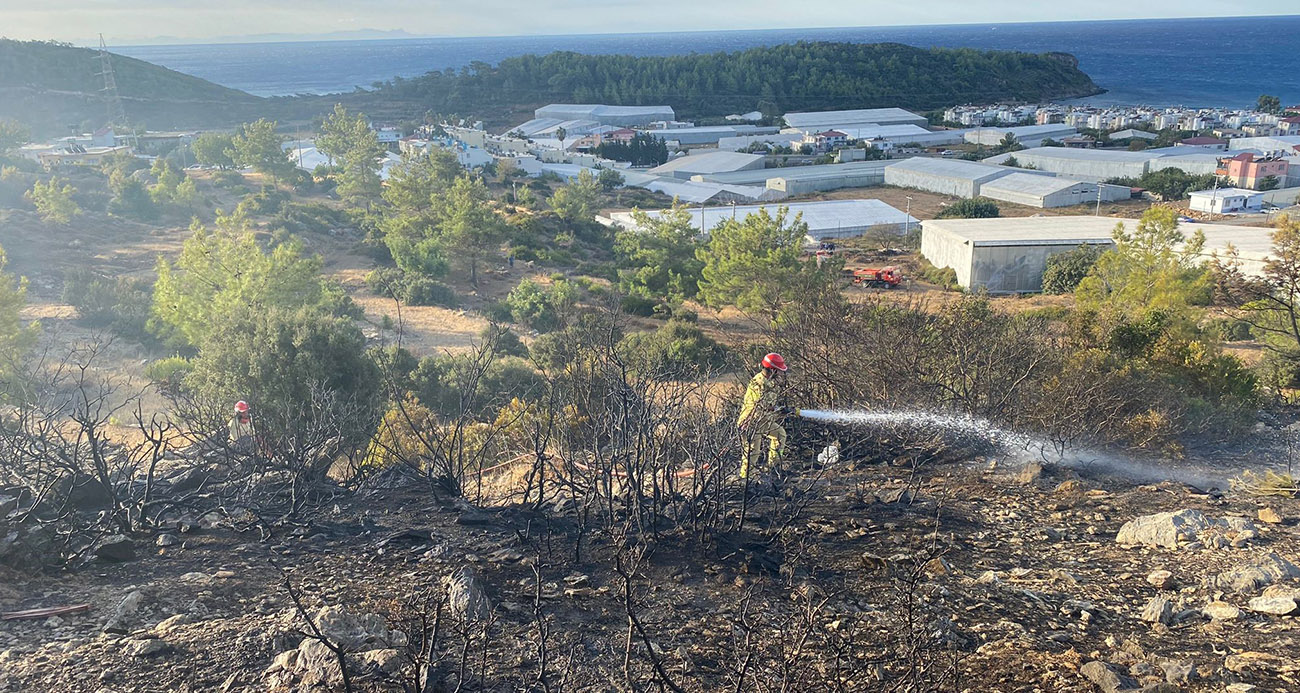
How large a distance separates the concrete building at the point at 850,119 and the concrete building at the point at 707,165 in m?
22.6

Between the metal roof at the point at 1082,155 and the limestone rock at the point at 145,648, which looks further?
the metal roof at the point at 1082,155

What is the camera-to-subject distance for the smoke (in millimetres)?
9055

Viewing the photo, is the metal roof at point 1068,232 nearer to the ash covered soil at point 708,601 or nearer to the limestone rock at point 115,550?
the ash covered soil at point 708,601

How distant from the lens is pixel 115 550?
645 cm

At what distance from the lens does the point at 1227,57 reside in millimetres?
154375

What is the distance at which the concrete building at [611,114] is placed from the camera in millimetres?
84062

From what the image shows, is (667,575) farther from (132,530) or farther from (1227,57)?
(1227,57)

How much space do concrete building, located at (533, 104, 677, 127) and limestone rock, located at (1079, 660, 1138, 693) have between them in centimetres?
8159

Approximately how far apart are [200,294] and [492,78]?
9725cm

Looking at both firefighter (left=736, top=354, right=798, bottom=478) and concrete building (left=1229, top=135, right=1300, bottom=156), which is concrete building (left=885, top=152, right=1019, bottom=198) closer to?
concrete building (left=1229, top=135, right=1300, bottom=156)

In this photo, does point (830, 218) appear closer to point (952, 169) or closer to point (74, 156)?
point (952, 169)

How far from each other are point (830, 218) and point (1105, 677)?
123ft

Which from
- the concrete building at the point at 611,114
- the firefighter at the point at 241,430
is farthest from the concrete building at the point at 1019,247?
the concrete building at the point at 611,114

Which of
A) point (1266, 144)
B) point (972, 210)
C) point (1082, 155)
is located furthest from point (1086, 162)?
point (972, 210)
